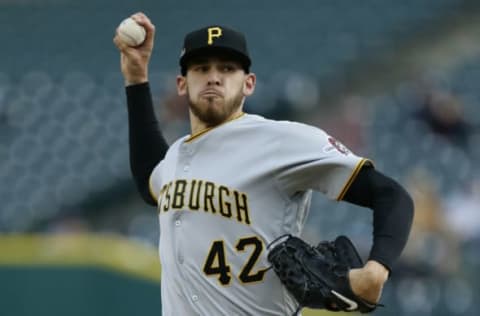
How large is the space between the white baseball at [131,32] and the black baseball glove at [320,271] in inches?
34.7

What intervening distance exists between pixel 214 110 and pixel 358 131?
605 cm

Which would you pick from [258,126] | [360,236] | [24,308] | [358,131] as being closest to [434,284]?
[360,236]

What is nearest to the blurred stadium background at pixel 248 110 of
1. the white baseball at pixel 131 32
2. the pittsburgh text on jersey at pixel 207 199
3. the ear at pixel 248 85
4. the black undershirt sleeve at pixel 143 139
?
the black undershirt sleeve at pixel 143 139

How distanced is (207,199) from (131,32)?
25.8 inches

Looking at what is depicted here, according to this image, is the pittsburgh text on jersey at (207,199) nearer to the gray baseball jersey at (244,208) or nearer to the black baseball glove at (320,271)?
the gray baseball jersey at (244,208)

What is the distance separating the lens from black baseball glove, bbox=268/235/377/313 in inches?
97.0

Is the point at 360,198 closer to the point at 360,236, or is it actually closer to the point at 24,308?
the point at 24,308

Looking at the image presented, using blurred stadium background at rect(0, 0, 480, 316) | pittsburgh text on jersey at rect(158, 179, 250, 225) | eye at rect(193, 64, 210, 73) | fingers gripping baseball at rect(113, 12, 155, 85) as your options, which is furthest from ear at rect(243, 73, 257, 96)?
blurred stadium background at rect(0, 0, 480, 316)

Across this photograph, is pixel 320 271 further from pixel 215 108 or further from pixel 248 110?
pixel 248 110

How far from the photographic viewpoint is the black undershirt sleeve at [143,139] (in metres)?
3.22

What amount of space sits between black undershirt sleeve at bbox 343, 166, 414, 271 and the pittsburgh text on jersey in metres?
0.34

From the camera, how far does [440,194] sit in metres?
8.30

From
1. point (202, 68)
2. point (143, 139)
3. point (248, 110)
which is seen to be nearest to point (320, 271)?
point (202, 68)

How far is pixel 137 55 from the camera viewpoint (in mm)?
3221
